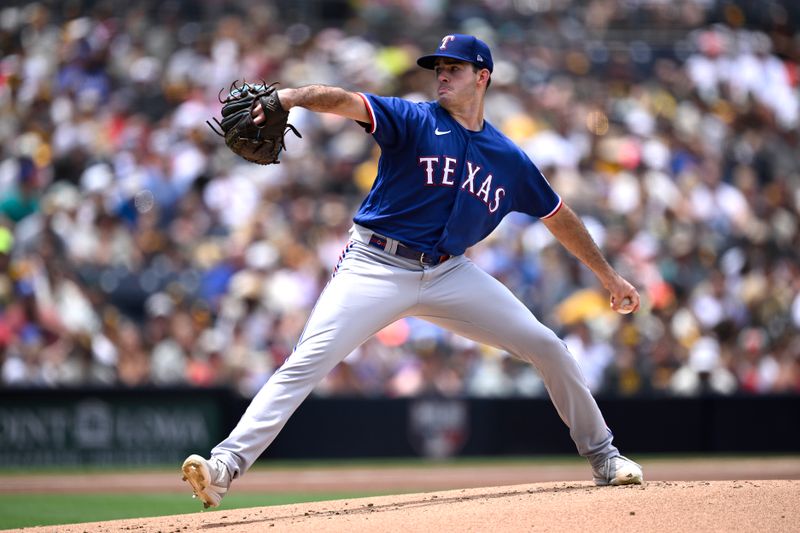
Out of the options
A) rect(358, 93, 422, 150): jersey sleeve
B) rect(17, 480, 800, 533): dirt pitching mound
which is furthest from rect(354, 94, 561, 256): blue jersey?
rect(17, 480, 800, 533): dirt pitching mound

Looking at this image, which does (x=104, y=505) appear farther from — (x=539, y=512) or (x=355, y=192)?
(x=355, y=192)

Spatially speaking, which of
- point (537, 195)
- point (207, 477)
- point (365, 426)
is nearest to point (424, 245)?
point (537, 195)

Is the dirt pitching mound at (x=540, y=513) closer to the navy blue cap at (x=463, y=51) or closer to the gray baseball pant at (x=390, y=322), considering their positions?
the gray baseball pant at (x=390, y=322)

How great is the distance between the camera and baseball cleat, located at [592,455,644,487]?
549cm

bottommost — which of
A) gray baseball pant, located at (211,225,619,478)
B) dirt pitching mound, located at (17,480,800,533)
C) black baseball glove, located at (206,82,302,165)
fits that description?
dirt pitching mound, located at (17,480,800,533)

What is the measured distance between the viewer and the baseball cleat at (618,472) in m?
5.49

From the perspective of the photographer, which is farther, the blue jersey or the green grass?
the green grass

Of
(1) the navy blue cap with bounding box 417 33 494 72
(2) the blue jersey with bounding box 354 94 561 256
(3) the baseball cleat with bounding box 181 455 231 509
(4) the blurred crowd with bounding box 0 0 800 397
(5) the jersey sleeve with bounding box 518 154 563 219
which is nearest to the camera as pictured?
(3) the baseball cleat with bounding box 181 455 231 509

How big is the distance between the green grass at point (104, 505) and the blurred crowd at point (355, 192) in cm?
205

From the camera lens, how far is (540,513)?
4.78m

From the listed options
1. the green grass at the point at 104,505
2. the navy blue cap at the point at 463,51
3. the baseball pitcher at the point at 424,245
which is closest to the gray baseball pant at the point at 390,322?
the baseball pitcher at the point at 424,245

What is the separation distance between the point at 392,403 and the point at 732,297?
3960mm

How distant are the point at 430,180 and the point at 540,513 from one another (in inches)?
58.3

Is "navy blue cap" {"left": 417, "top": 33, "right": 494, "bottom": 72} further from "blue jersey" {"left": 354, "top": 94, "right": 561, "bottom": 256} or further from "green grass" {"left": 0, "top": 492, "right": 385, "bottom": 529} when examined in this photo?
"green grass" {"left": 0, "top": 492, "right": 385, "bottom": 529}
